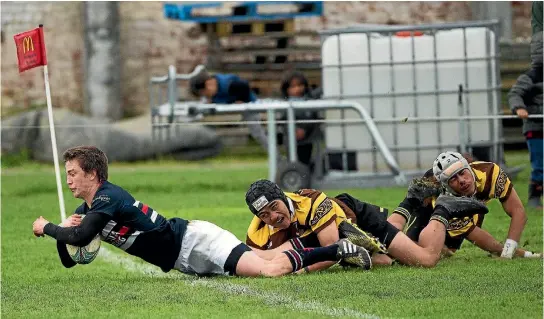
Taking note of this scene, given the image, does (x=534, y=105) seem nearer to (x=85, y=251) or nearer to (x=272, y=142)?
(x=272, y=142)

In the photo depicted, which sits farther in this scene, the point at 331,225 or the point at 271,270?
the point at 331,225

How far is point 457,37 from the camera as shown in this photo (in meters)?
16.4

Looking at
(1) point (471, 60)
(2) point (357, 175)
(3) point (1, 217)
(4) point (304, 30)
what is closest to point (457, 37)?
(1) point (471, 60)

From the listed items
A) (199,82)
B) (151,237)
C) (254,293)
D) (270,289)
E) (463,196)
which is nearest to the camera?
(254,293)

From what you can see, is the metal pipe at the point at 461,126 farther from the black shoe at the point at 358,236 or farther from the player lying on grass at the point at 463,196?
the black shoe at the point at 358,236

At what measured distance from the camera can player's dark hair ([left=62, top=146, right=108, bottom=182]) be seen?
8422 mm

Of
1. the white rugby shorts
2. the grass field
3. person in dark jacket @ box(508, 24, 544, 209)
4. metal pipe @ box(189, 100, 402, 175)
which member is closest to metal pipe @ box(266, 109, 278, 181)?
metal pipe @ box(189, 100, 402, 175)

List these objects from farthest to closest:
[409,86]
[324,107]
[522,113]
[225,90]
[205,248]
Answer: [225,90] → [409,86] → [324,107] → [522,113] → [205,248]

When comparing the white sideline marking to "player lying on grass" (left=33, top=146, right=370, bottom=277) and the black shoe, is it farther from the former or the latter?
the black shoe

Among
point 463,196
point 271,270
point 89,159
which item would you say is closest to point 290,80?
point 463,196

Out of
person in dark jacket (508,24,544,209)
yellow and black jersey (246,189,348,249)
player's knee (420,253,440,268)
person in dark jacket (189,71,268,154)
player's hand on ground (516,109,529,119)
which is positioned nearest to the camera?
yellow and black jersey (246,189,348,249)

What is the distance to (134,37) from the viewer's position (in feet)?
84.2

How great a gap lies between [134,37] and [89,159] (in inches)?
687

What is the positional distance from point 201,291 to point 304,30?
17.6 metres
